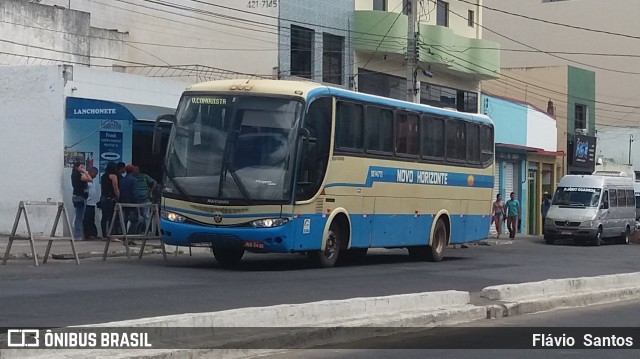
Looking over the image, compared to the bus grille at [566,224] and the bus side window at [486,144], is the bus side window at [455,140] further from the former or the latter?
the bus grille at [566,224]

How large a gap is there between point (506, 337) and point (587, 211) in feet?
94.4

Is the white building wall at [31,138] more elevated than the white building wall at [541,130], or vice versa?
the white building wall at [541,130]

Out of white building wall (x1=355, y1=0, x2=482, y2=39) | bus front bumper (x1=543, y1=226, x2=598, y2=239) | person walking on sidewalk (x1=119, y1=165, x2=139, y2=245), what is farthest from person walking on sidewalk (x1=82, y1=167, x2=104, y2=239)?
bus front bumper (x1=543, y1=226, x2=598, y2=239)

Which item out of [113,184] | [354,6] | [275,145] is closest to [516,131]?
[354,6]

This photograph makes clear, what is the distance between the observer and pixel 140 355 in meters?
8.62

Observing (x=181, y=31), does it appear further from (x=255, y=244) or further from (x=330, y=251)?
(x=255, y=244)

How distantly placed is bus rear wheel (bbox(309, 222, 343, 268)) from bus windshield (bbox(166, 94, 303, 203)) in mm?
1800

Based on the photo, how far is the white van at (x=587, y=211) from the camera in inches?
1544

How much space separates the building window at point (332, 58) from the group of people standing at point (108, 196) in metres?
12.0

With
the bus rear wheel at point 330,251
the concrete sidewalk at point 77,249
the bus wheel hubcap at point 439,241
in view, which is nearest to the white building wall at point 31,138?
the concrete sidewalk at point 77,249

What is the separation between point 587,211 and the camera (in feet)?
129

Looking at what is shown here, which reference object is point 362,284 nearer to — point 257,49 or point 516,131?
point 257,49

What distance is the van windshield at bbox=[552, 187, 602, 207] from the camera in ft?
131

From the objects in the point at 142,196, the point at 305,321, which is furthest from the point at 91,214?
the point at 305,321
